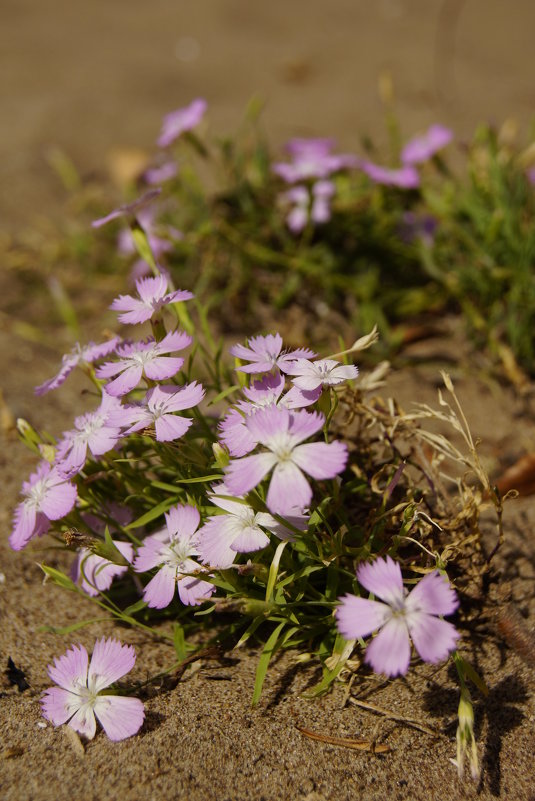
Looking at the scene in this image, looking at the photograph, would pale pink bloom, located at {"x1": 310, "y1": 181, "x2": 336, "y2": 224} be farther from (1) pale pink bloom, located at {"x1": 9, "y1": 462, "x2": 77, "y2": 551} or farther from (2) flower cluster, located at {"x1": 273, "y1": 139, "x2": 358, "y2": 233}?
(1) pale pink bloom, located at {"x1": 9, "y1": 462, "x2": 77, "y2": 551}

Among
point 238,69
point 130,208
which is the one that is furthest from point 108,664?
point 238,69

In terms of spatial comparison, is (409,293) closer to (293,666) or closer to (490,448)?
(490,448)

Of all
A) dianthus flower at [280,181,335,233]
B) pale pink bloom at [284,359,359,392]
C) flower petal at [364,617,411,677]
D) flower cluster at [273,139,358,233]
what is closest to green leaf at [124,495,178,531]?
pale pink bloom at [284,359,359,392]

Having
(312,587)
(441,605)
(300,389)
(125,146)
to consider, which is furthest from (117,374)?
(125,146)

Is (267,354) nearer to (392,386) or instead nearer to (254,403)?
(254,403)

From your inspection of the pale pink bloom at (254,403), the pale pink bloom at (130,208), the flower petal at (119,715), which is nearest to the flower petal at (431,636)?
the pale pink bloom at (254,403)
